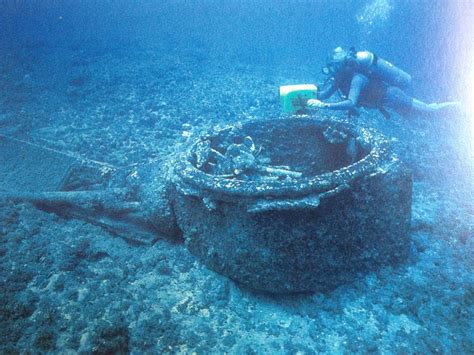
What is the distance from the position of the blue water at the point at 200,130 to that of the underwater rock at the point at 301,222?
21cm

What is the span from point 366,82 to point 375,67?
0.75 ft

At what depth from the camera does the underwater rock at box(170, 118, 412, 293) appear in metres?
2.23

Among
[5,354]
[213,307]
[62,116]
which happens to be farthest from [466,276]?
[62,116]

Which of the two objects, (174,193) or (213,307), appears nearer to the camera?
(213,307)

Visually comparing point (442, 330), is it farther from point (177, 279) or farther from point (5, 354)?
point (5, 354)

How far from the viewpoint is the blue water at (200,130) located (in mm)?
2314

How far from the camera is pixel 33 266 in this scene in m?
2.83

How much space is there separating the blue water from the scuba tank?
0.99 metres

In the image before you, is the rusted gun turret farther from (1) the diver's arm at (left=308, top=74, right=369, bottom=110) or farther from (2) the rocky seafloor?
(1) the diver's arm at (left=308, top=74, right=369, bottom=110)

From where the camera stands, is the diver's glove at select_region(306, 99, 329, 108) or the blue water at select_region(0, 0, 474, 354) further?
the diver's glove at select_region(306, 99, 329, 108)

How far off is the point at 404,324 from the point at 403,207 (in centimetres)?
90

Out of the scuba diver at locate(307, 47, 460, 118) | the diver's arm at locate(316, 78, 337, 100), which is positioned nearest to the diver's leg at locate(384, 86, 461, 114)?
the scuba diver at locate(307, 47, 460, 118)

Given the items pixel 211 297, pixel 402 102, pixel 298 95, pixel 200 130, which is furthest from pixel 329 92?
pixel 211 297

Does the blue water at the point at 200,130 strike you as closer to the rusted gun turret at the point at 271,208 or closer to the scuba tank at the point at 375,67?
the rusted gun turret at the point at 271,208
